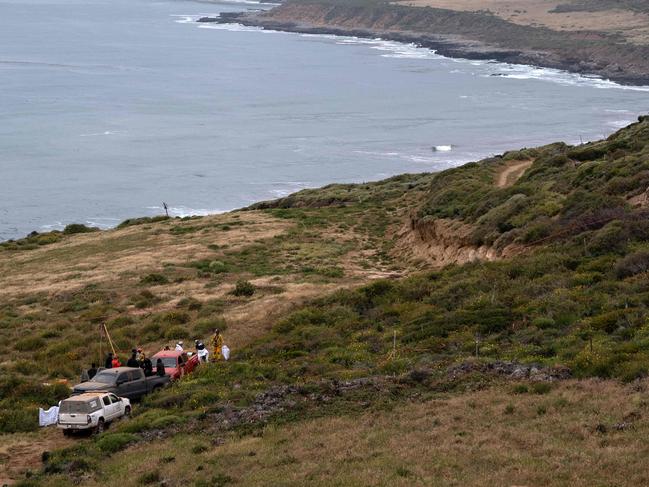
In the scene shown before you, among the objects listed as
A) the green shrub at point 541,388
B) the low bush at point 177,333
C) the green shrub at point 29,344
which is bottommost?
the green shrub at point 29,344

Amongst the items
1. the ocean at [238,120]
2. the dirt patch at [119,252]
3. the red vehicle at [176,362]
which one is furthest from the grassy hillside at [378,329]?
the ocean at [238,120]

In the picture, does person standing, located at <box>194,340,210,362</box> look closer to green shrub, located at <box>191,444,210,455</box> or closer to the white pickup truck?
the white pickup truck

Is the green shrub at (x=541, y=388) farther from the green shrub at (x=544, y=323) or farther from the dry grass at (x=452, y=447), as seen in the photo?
the green shrub at (x=544, y=323)

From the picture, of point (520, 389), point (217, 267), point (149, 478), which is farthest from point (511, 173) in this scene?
point (149, 478)

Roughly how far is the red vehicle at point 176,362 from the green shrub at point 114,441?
15.6 ft

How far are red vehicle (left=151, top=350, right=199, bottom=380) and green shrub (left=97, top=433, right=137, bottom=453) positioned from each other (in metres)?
4.76

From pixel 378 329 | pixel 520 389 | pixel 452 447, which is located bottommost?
pixel 378 329

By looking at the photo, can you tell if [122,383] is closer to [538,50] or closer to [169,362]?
[169,362]

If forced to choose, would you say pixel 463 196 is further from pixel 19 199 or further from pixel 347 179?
pixel 19 199

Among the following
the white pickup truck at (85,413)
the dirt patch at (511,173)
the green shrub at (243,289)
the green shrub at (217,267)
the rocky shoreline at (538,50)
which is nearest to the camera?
the white pickup truck at (85,413)

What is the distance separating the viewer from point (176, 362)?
23688mm

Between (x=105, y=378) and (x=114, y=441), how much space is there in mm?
3805

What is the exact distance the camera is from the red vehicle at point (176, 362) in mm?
23344

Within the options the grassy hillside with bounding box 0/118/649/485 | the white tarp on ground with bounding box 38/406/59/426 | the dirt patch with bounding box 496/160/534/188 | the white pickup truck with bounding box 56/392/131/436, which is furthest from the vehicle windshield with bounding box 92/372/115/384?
the dirt patch with bounding box 496/160/534/188
